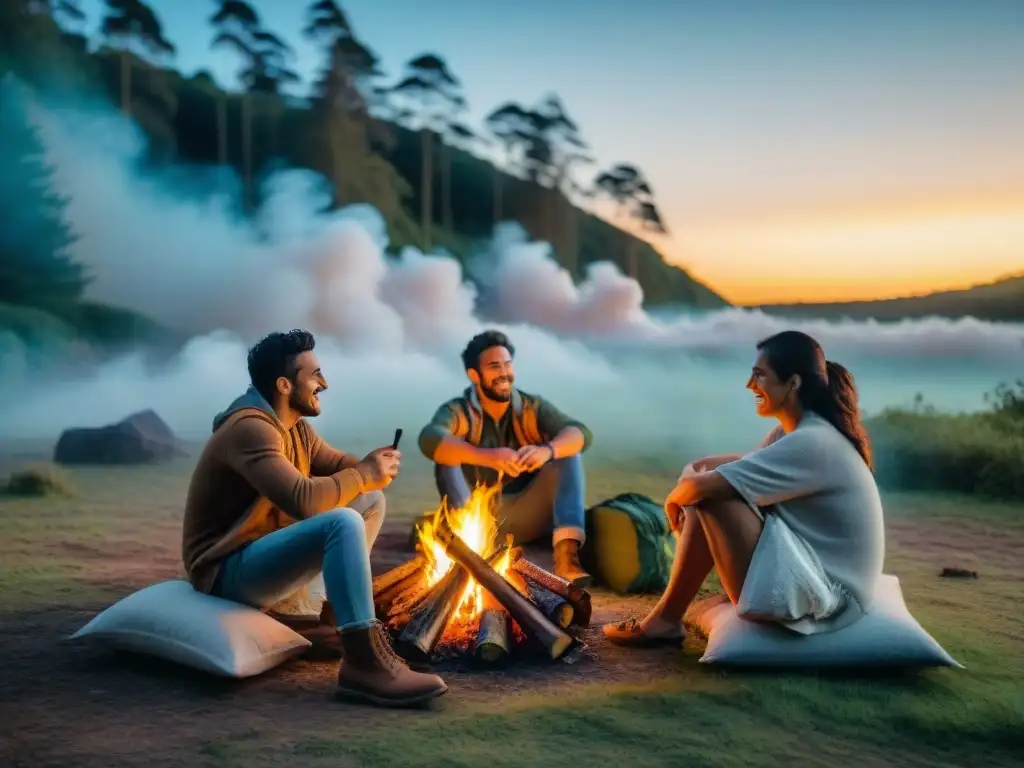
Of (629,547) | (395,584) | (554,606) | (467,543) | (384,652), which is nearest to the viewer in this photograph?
(384,652)

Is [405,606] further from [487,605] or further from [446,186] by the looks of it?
[446,186]

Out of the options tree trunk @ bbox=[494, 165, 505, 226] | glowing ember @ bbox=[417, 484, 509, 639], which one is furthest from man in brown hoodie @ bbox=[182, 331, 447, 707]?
tree trunk @ bbox=[494, 165, 505, 226]

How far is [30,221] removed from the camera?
16.3m

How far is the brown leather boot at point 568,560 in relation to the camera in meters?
5.82

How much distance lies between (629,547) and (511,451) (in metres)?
0.90

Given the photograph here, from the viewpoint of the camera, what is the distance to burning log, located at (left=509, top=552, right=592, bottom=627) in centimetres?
477

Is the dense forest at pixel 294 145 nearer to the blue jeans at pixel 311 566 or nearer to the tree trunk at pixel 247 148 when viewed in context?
the tree trunk at pixel 247 148

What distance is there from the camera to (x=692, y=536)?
4387mm

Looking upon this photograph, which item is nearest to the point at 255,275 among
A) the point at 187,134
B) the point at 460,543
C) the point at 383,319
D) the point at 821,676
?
the point at 383,319

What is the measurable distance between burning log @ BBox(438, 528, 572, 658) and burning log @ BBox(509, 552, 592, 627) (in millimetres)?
174

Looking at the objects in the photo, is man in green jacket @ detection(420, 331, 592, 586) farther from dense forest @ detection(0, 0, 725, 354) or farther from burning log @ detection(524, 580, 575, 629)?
dense forest @ detection(0, 0, 725, 354)

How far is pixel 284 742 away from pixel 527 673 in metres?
1.21

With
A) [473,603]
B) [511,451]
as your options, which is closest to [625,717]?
[473,603]

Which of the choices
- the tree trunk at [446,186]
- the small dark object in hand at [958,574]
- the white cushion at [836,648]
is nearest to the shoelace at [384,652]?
the white cushion at [836,648]
